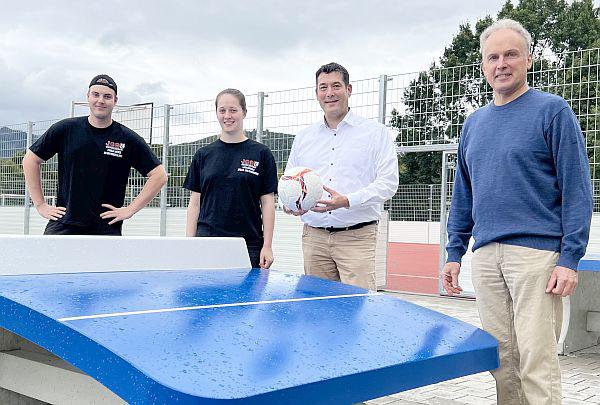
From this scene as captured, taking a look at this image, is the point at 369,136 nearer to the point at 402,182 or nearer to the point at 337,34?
the point at 402,182

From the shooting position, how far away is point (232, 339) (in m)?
2.00

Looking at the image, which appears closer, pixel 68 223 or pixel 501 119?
pixel 501 119

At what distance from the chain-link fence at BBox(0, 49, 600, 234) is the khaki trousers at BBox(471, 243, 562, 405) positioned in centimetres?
644

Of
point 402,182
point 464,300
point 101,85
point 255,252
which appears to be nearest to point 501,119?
point 255,252

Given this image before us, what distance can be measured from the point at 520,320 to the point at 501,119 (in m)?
0.94

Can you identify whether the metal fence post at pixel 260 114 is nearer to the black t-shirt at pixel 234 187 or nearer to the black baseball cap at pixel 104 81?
the black baseball cap at pixel 104 81

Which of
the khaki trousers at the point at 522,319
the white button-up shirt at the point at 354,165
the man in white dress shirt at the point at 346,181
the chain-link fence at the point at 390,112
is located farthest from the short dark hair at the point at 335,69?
the chain-link fence at the point at 390,112

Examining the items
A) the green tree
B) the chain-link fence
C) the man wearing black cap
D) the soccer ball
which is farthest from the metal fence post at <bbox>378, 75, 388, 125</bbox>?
the soccer ball

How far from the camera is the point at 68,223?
4852mm

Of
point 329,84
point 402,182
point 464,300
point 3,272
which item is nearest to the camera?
point 3,272

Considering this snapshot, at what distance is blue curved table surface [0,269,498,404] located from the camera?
66.4 inches

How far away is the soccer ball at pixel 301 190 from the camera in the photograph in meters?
3.98

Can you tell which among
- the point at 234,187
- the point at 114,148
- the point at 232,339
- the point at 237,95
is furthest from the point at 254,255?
the point at 232,339

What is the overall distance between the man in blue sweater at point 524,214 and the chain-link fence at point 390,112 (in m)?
6.35
